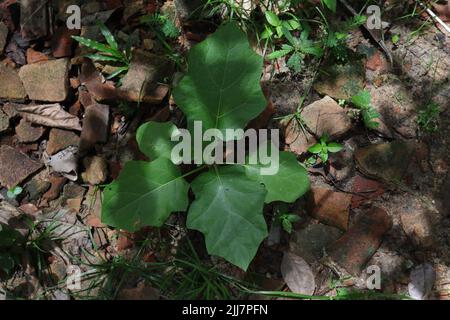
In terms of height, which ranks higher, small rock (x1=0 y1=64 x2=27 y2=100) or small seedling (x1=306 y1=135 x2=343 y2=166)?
small rock (x1=0 y1=64 x2=27 y2=100)

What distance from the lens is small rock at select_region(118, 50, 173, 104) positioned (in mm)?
2531

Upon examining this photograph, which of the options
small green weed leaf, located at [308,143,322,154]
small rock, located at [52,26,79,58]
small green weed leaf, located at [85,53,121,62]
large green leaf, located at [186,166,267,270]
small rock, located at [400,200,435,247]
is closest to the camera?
large green leaf, located at [186,166,267,270]

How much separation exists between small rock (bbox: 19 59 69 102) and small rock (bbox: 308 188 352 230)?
143 cm

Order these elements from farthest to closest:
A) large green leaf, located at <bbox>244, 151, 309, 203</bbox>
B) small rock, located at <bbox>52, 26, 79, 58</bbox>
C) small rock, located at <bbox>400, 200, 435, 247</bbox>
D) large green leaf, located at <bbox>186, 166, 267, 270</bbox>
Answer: small rock, located at <bbox>52, 26, 79, 58</bbox>, small rock, located at <bbox>400, 200, 435, 247</bbox>, large green leaf, located at <bbox>244, 151, 309, 203</bbox>, large green leaf, located at <bbox>186, 166, 267, 270</bbox>

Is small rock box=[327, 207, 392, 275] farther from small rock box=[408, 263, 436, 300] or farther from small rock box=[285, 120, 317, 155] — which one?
small rock box=[285, 120, 317, 155]

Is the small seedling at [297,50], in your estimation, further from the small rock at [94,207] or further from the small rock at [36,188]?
the small rock at [36,188]

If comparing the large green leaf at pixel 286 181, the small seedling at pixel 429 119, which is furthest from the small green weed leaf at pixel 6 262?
the small seedling at pixel 429 119

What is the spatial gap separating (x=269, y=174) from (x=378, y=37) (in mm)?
1021

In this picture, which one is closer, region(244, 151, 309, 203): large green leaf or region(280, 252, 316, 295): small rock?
region(244, 151, 309, 203): large green leaf

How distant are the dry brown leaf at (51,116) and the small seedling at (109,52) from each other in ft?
1.02

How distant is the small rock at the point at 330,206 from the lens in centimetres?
240

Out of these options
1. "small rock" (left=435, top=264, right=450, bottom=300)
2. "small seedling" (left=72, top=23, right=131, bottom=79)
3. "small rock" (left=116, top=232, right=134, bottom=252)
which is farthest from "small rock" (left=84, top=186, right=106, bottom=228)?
"small rock" (left=435, top=264, right=450, bottom=300)
